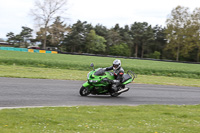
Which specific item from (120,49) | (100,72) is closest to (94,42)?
(120,49)

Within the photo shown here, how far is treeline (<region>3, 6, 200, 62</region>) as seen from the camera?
6581 centimetres

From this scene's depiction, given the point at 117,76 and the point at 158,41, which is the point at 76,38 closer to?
the point at 158,41

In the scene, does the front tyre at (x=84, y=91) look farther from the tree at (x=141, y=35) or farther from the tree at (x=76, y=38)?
the tree at (x=141, y=35)

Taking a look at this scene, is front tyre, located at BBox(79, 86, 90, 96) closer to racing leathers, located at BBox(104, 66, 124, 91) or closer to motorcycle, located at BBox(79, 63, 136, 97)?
motorcycle, located at BBox(79, 63, 136, 97)

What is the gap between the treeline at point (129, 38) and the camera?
216ft

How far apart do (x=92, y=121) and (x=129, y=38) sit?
91.2 m

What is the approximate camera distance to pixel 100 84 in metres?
11.9

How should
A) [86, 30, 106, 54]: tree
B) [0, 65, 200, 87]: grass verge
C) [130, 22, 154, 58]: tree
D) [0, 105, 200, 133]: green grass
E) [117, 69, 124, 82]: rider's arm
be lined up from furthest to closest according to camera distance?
[130, 22, 154, 58]: tree, [86, 30, 106, 54]: tree, [0, 65, 200, 87]: grass verge, [117, 69, 124, 82]: rider's arm, [0, 105, 200, 133]: green grass

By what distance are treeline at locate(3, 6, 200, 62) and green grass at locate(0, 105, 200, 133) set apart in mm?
57686

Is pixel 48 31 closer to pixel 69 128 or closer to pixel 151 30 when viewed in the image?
pixel 151 30

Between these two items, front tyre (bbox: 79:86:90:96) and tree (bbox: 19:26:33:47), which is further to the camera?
tree (bbox: 19:26:33:47)

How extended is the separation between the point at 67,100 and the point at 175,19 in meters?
60.9

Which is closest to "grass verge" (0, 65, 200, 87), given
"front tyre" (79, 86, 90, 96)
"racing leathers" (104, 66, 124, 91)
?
"front tyre" (79, 86, 90, 96)

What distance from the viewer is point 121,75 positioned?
12.4 metres
